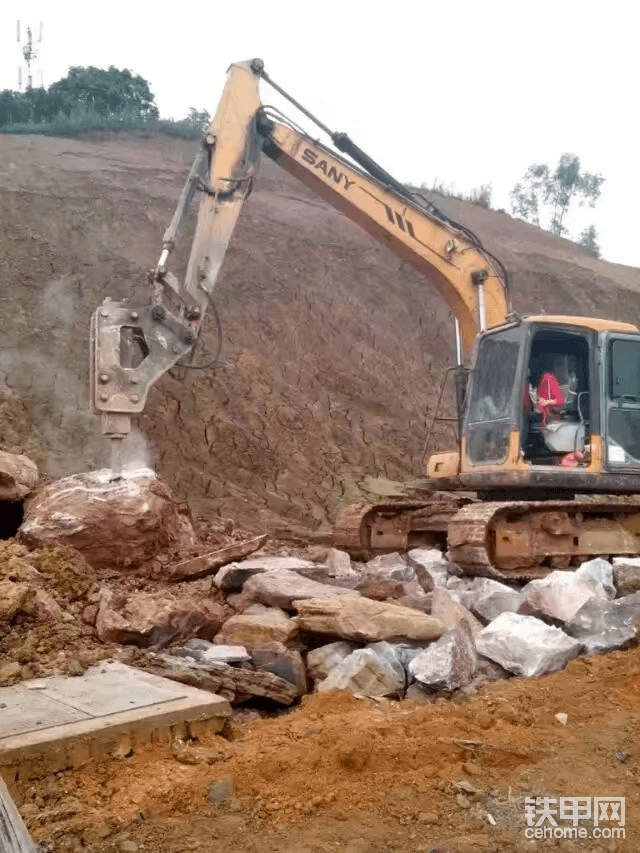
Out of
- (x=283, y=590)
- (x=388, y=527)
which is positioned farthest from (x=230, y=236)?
(x=283, y=590)

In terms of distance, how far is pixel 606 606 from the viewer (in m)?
5.23

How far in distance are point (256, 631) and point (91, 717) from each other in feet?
5.87

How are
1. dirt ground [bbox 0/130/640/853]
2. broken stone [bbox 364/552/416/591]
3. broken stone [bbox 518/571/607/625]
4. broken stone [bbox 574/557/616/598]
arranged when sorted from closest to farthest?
dirt ground [bbox 0/130/640/853] → broken stone [bbox 518/571/607/625] → broken stone [bbox 574/557/616/598] → broken stone [bbox 364/552/416/591]

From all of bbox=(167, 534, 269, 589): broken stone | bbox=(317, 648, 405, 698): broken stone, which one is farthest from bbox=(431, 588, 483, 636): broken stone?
bbox=(167, 534, 269, 589): broken stone

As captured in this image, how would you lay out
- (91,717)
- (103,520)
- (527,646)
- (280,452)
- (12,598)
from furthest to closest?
(280,452) → (103,520) → (527,646) → (12,598) → (91,717)

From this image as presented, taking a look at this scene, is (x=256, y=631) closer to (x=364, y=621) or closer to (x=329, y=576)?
(x=364, y=621)

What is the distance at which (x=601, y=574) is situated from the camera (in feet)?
19.8

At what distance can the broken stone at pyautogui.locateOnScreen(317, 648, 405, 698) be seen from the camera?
4449 mm

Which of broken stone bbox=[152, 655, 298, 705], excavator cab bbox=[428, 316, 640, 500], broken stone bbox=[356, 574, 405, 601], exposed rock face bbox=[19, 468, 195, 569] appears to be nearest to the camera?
broken stone bbox=[152, 655, 298, 705]

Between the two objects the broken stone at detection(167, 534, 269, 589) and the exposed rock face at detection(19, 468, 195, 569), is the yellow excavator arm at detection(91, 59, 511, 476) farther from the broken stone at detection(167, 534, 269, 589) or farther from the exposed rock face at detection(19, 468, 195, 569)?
the broken stone at detection(167, 534, 269, 589)

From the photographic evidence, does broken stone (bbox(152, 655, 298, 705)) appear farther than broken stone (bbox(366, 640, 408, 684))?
No

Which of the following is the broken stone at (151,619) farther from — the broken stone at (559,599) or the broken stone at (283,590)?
the broken stone at (559,599)

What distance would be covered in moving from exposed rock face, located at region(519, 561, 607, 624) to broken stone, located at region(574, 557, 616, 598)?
13 cm

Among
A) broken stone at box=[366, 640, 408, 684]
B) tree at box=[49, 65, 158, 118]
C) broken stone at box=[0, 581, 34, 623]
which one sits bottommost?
broken stone at box=[366, 640, 408, 684]
